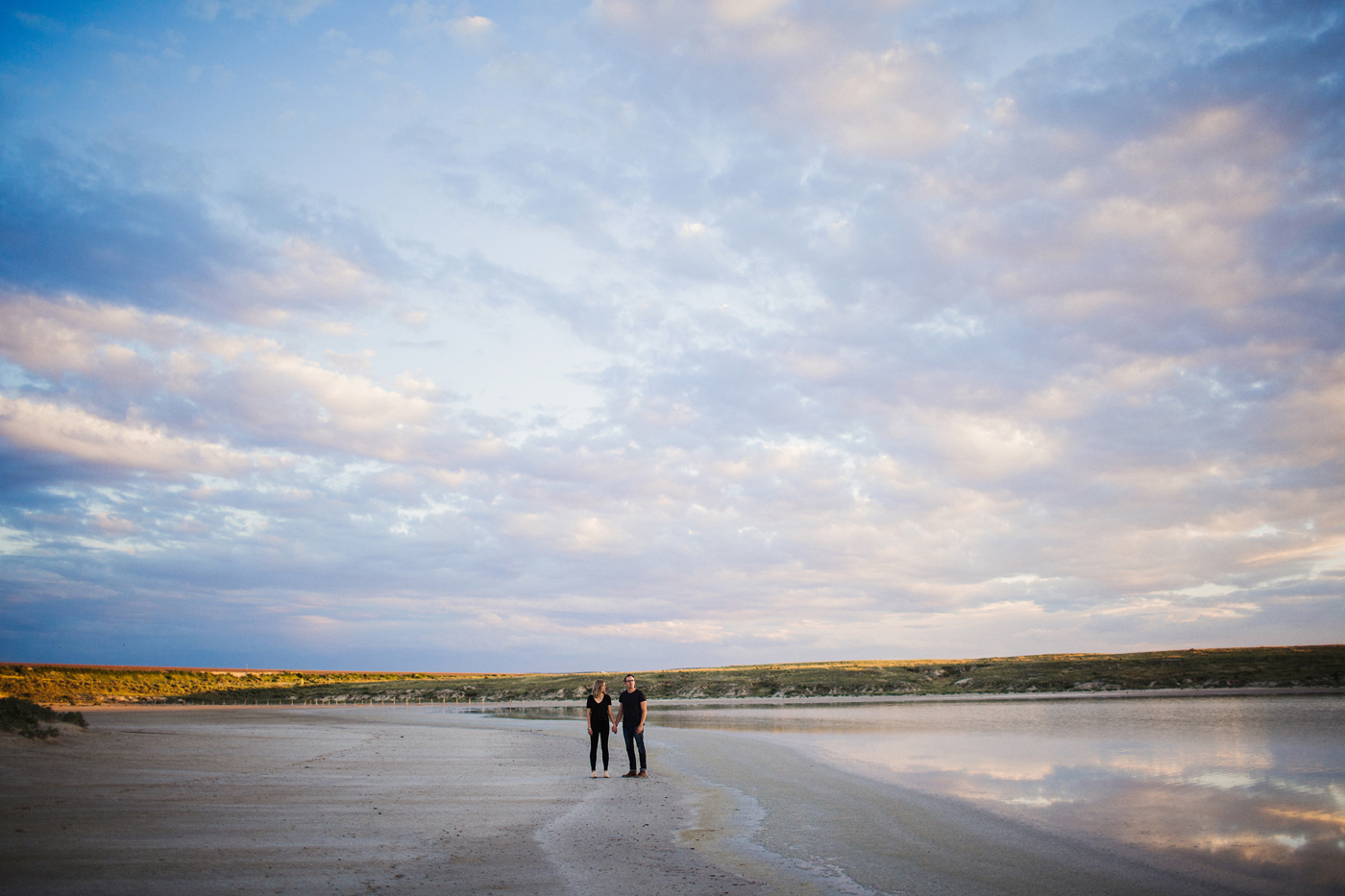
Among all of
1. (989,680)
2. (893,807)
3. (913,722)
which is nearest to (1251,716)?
(913,722)

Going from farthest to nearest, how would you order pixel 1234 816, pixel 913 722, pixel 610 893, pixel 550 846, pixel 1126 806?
pixel 913 722
pixel 1126 806
pixel 1234 816
pixel 550 846
pixel 610 893

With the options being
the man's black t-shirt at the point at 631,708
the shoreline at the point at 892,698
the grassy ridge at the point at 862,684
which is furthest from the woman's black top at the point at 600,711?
the grassy ridge at the point at 862,684

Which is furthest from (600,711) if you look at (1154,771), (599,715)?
(1154,771)

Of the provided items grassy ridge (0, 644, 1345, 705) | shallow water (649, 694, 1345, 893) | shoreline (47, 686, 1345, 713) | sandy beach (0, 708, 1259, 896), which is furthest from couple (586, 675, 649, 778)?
grassy ridge (0, 644, 1345, 705)

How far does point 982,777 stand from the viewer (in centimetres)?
1712

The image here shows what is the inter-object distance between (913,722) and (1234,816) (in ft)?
79.5

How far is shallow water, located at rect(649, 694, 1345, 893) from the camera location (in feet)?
34.3

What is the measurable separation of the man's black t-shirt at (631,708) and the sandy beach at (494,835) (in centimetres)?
143

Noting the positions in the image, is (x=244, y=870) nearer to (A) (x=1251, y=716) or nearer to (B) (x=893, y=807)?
(B) (x=893, y=807)

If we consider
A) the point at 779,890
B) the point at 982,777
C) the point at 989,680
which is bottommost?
the point at 989,680

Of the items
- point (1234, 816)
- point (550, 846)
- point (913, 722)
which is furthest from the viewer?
point (913, 722)

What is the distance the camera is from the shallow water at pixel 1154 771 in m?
10.5

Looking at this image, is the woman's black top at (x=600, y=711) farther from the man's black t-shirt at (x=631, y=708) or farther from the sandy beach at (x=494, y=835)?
the sandy beach at (x=494, y=835)

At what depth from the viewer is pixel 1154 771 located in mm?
17125
